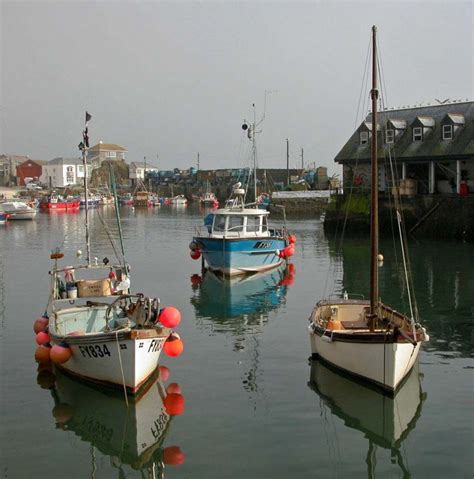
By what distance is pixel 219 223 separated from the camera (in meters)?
35.9

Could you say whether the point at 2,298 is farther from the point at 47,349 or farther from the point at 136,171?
the point at 136,171

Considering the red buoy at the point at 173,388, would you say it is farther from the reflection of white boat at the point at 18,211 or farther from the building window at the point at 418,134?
the reflection of white boat at the point at 18,211

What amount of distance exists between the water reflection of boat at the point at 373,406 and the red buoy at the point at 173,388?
10.5 feet

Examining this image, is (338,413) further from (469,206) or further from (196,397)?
(469,206)

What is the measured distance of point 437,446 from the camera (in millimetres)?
12883

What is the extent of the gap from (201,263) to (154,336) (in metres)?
24.6

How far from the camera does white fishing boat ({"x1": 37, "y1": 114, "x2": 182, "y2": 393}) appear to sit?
15.2m

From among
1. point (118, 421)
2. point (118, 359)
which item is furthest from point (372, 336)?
point (118, 421)

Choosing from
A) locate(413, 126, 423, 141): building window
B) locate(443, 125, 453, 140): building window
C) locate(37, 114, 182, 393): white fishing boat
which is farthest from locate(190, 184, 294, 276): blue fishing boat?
locate(413, 126, 423, 141): building window

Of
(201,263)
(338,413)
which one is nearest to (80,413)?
(338,413)

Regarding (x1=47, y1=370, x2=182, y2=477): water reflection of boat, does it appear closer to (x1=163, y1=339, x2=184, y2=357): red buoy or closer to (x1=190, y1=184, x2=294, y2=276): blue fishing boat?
(x1=163, y1=339, x2=184, y2=357): red buoy

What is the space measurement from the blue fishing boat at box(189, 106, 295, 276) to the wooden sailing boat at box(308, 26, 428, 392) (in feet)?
48.6

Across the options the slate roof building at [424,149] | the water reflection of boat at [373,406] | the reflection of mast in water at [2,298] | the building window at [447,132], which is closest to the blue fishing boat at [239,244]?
the reflection of mast in water at [2,298]

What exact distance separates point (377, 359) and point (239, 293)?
14.7 metres
